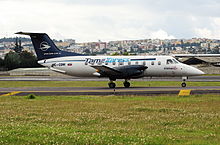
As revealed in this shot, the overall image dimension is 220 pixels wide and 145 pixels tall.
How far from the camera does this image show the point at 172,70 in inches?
1634

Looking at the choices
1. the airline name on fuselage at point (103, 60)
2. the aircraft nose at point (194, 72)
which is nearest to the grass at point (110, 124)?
the aircraft nose at point (194, 72)

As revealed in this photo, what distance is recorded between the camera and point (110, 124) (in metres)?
16.5

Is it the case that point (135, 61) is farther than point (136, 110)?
Yes

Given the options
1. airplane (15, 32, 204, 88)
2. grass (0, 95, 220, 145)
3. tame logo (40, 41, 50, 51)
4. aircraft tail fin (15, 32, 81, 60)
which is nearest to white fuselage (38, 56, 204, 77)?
airplane (15, 32, 204, 88)

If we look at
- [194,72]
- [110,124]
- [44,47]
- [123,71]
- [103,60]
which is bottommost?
[110,124]

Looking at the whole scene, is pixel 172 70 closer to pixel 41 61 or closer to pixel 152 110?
pixel 41 61

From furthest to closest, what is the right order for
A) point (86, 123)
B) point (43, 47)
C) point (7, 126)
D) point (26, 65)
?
point (26, 65) < point (43, 47) < point (86, 123) < point (7, 126)

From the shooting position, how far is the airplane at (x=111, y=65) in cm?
4147

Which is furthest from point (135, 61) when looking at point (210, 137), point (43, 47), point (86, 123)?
point (210, 137)

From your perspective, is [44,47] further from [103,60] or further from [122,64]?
[122,64]

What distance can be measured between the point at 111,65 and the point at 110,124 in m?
26.7

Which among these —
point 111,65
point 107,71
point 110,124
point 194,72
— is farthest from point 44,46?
point 110,124

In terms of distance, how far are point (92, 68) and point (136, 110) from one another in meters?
22.3

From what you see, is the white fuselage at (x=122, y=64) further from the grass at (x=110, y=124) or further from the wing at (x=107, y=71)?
the grass at (x=110, y=124)
